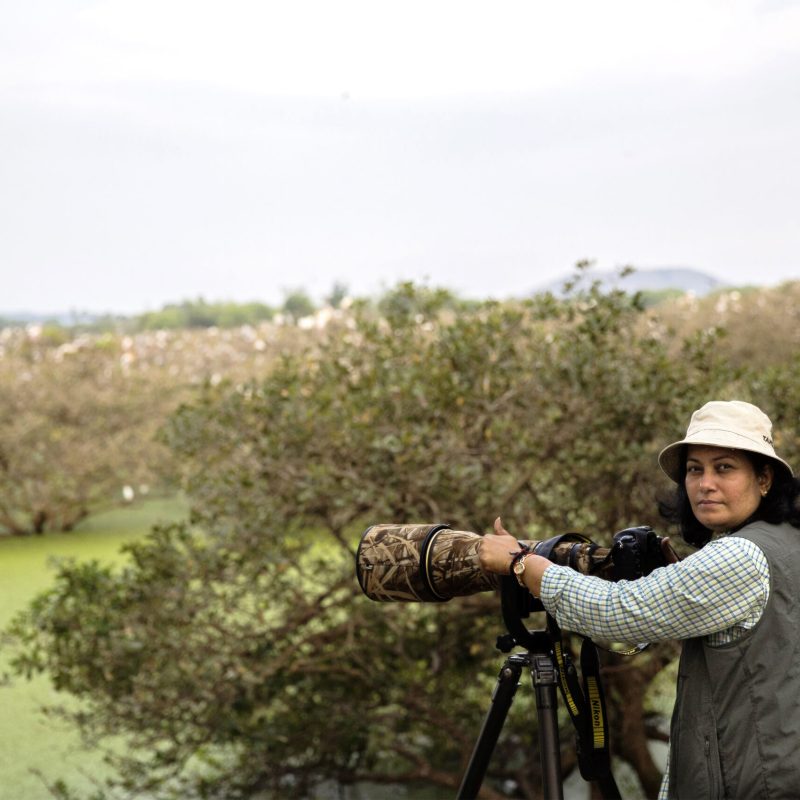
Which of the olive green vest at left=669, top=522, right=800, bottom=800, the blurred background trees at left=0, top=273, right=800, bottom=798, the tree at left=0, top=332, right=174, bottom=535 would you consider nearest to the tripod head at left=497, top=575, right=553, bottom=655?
the olive green vest at left=669, top=522, right=800, bottom=800

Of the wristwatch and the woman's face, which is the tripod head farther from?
the woman's face

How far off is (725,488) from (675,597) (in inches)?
8.5

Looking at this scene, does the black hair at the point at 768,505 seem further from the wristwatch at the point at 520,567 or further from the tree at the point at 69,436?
the tree at the point at 69,436

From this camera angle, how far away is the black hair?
1595 millimetres

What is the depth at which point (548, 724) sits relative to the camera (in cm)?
162

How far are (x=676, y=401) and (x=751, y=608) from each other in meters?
2.01

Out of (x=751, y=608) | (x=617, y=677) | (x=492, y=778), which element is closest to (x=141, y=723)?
(x=492, y=778)

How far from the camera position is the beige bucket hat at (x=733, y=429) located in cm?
159

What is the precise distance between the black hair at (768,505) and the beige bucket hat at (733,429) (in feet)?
0.05

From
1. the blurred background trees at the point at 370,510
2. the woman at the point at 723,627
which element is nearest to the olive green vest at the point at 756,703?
the woman at the point at 723,627

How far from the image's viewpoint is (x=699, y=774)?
154cm

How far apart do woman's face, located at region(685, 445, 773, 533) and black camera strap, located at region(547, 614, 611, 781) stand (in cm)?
25

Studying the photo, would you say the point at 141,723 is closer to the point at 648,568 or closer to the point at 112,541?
the point at 648,568

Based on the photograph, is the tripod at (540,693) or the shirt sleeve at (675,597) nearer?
the shirt sleeve at (675,597)
